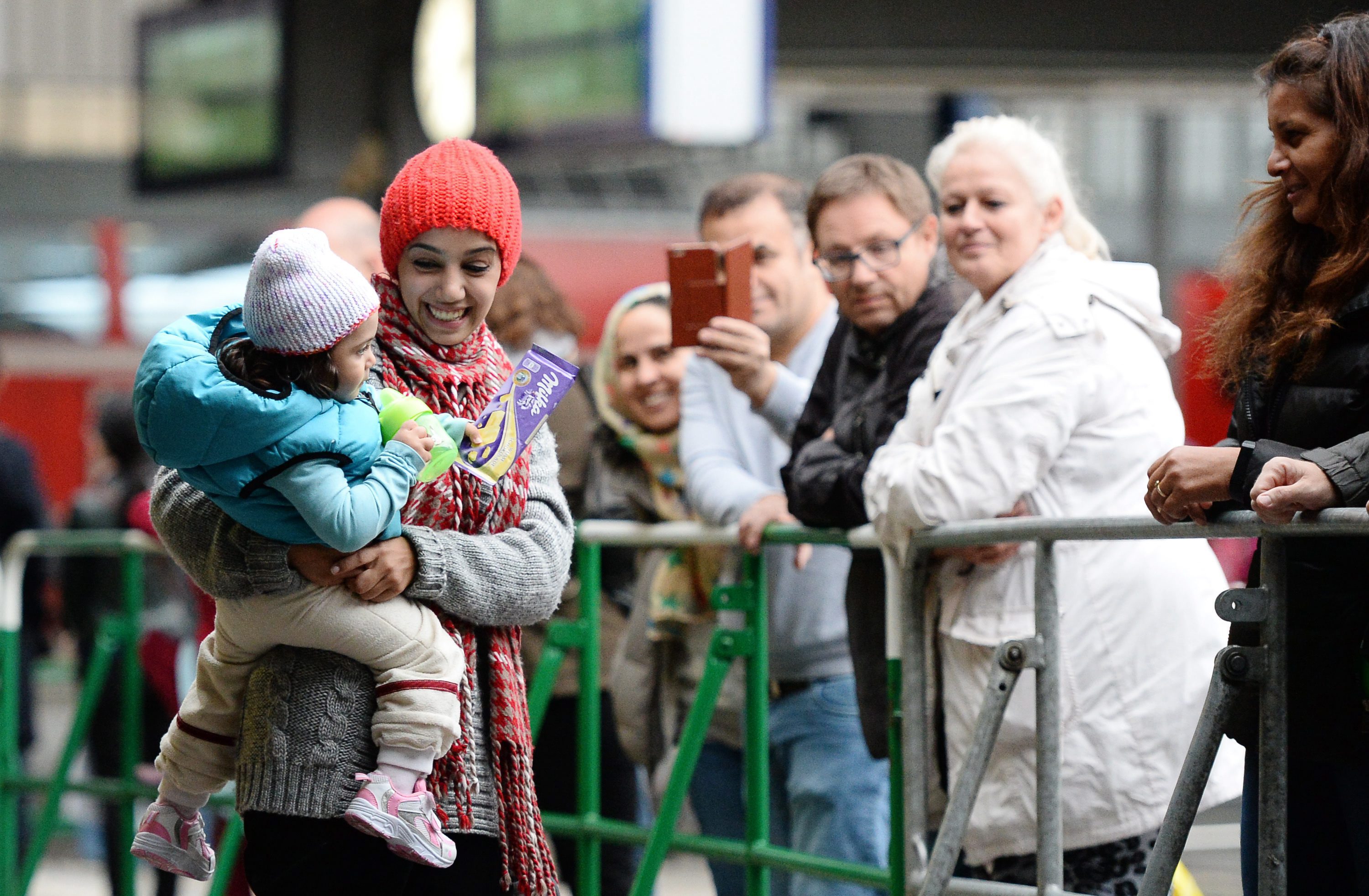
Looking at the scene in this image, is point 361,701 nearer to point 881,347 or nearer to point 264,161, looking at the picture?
point 881,347

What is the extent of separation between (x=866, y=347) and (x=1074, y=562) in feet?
2.57

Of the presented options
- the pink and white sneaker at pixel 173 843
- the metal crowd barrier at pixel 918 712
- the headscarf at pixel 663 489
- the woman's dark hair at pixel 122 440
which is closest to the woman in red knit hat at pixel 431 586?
the pink and white sneaker at pixel 173 843

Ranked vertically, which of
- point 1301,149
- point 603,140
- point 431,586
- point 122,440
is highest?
point 603,140

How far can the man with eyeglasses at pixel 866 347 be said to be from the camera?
3.43 meters

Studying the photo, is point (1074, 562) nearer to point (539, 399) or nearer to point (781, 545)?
point (781, 545)

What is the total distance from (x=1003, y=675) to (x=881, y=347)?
95cm

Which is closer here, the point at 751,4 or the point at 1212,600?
the point at 1212,600

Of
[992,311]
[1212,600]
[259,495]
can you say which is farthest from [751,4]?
[259,495]

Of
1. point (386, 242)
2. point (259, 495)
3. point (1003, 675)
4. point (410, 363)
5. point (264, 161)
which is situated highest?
point (264, 161)

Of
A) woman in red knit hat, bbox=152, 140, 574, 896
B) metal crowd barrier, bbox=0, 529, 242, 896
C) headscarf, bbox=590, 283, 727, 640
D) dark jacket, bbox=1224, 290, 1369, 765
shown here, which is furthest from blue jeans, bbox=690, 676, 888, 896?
metal crowd barrier, bbox=0, 529, 242, 896

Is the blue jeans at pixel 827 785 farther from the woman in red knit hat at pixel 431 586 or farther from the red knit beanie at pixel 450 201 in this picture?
the red knit beanie at pixel 450 201

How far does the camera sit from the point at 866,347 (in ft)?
12.0

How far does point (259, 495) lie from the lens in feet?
7.60

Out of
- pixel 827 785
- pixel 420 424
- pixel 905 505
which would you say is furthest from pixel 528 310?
pixel 420 424
